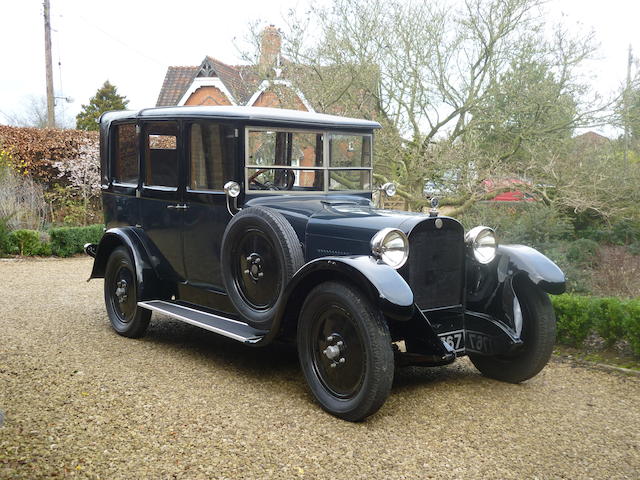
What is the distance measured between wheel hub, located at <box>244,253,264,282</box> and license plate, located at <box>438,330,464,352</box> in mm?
1395

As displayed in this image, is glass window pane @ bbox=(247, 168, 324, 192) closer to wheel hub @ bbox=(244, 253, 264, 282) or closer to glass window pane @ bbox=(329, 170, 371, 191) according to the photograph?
glass window pane @ bbox=(329, 170, 371, 191)

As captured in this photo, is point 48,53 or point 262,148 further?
point 48,53

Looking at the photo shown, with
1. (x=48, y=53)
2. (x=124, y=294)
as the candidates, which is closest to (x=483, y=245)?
(x=124, y=294)

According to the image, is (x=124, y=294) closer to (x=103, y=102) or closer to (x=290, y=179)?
(x=290, y=179)

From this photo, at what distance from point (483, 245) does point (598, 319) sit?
1.76 m

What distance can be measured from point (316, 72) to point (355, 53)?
85 centimetres

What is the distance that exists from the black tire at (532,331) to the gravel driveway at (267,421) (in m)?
0.18

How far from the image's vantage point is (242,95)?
44.0 ft

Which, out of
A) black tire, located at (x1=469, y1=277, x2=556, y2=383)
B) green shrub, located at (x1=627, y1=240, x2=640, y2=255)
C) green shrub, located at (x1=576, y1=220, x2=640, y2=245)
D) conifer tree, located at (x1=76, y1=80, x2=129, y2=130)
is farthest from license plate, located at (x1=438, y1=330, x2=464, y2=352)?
conifer tree, located at (x1=76, y1=80, x2=129, y2=130)

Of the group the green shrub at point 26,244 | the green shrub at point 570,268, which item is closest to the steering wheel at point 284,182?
the green shrub at point 570,268

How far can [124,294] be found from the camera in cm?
628

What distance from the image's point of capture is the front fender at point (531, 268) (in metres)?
4.54

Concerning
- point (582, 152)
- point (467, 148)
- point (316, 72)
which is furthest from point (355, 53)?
point (582, 152)

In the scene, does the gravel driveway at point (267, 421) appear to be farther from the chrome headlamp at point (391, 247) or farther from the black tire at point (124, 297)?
the chrome headlamp at point (391, 247)
